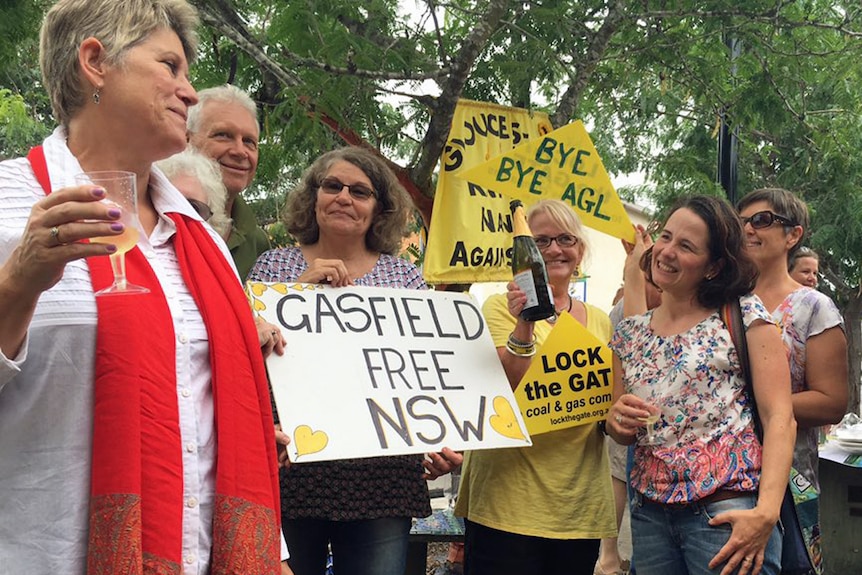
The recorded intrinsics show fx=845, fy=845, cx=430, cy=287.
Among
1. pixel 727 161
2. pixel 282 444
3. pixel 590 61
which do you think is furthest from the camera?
pixel 727 161

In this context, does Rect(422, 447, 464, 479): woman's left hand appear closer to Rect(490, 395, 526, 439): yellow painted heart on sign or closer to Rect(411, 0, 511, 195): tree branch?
Rect(490, 395, 526, 439): yellow painted heart on sign

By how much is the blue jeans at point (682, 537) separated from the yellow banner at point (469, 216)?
2.11 metres

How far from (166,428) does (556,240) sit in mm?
2243

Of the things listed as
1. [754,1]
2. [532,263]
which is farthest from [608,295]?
[532,263]

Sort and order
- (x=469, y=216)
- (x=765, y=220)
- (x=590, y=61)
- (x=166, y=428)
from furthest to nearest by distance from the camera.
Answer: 1. (x=590, y=61)
2. (x=469, y=216)
3. (x=765, y=220)
4. (x=166, y=428)

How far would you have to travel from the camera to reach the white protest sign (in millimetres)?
2809

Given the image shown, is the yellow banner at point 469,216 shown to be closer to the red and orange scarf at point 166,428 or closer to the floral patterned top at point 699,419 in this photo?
the floral patterned top at point 699,419

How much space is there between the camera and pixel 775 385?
9.41 feet

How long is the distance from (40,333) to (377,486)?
5.27ft

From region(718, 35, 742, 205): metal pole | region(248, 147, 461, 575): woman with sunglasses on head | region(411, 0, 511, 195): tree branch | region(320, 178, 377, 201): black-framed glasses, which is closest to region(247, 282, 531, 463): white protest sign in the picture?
region(248, 147, 461, 575): woman with sunglasses on head

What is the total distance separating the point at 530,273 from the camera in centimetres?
324

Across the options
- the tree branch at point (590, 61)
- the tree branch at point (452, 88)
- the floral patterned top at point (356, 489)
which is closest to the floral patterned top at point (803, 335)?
the floral patterned top at point (356, 489)

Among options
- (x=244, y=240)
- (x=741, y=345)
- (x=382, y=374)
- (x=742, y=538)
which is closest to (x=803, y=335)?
(x=741, y=345)

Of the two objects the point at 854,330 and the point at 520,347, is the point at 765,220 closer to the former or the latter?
the point at 520,347
